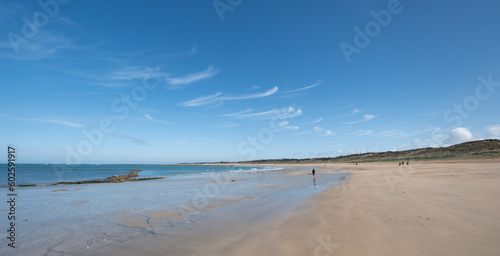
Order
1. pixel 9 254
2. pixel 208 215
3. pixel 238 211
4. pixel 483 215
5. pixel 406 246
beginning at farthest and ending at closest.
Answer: pixel 238 211
pixel 208 215
pixel 483 215
pixel 9 254
pixel 406 246

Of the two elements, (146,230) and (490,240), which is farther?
(146,230)

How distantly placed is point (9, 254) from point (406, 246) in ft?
42.6

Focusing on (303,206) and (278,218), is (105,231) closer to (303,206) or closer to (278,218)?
(278,218)

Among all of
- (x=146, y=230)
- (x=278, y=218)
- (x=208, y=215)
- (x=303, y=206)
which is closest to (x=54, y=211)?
(x=146, y=230)

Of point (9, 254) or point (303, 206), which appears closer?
point (9, 254)

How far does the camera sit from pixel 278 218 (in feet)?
36.0

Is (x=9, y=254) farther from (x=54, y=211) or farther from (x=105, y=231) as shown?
(x=54, y=211)

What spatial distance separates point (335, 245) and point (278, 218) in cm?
428

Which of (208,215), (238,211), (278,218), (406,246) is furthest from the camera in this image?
(238,211)

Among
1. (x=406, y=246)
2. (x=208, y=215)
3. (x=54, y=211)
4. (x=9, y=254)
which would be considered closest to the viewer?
(x=406, y=246)

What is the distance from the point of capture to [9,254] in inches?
301

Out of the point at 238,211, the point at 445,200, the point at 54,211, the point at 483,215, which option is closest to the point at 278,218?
the point at 238,211

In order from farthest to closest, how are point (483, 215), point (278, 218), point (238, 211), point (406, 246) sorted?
point (238, 211) → point (278, 218) → point (483, 215) → point (406, 246)

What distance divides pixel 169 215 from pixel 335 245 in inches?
356
